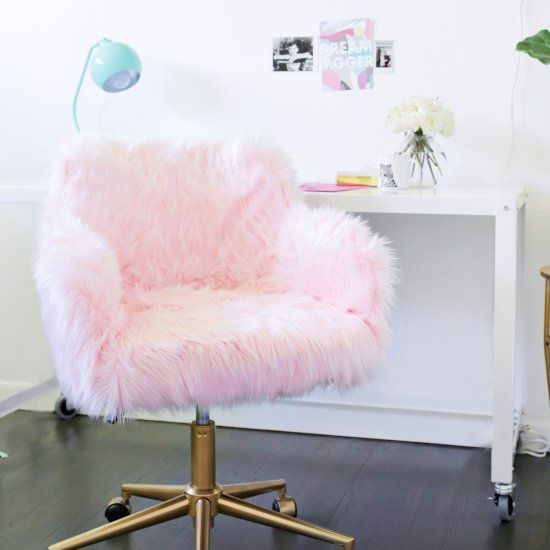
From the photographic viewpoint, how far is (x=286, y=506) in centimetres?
209

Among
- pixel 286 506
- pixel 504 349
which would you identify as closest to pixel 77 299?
pixel 286 506

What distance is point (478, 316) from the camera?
2.58m

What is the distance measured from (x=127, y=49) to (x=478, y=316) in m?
1.20

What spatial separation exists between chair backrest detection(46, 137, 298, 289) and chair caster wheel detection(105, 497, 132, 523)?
0.48m

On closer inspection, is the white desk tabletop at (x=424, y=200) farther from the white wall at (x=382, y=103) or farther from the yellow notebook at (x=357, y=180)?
the white wall at (x=382, y=103)

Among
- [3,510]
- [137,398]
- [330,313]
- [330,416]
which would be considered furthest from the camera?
[330,416]

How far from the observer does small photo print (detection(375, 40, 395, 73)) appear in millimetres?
2559

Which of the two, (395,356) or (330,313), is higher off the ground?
(330,313)

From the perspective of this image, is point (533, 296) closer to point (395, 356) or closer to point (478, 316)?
point (478, 316)

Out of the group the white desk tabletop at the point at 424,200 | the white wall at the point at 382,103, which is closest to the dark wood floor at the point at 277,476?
the white wall at the point at 382,103

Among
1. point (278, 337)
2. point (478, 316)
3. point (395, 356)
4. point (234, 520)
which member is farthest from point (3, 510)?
point (478, 316)

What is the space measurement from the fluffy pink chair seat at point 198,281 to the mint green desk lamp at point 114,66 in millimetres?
431

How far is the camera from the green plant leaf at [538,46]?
6.97ft

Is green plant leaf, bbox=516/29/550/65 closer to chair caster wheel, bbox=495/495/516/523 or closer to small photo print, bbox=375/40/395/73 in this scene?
small photo print, bbox=375/40/395/73
